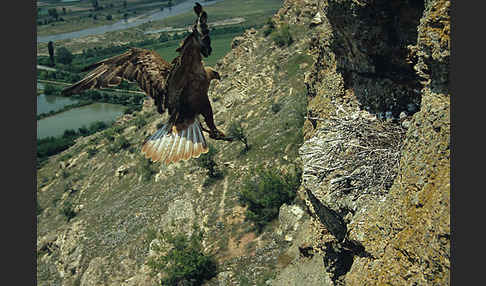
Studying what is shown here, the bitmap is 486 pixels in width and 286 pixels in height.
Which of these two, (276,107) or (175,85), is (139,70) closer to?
(175,85)

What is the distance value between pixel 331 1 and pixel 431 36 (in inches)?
142

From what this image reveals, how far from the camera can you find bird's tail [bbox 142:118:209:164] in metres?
5.02

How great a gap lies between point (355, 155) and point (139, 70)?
4165 mm

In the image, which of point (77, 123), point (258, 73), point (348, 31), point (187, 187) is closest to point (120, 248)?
point (187, 187)

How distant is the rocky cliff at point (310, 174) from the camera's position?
5688 millimetres

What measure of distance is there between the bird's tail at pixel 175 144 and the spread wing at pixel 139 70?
599 mm

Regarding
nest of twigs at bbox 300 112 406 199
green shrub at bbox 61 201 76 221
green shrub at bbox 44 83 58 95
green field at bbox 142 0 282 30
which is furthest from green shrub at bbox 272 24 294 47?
green shrub at bbox 44 83 58 95

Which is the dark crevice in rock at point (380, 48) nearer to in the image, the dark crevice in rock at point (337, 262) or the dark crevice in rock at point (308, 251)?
the dark crevice in rock at point (337, 262)

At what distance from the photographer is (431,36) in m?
5.66

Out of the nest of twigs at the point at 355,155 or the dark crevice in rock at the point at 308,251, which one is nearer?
the nest of twigs at the point at 355,155

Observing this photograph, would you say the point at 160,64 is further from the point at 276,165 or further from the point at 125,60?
the point at 276,165

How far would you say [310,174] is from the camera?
8477mm

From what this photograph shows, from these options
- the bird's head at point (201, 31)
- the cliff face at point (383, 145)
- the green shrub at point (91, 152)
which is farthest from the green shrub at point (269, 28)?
the bird's head at point (201, 31)

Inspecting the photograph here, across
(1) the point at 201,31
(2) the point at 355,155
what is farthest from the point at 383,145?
(1) the point at 201,31
